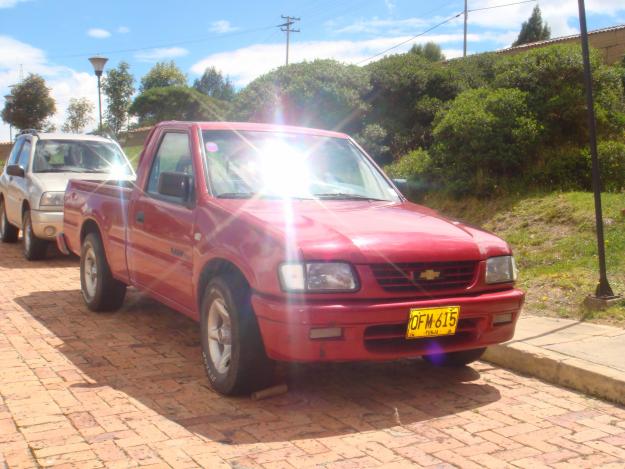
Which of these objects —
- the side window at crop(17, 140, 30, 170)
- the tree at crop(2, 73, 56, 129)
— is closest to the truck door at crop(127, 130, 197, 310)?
the side window at crop(17, 140, 30, 170)

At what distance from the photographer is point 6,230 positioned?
1284 cm

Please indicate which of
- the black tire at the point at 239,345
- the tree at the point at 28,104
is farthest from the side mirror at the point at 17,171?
the tree at the point at 28,104

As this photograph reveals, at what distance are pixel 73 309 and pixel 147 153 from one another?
208 cm

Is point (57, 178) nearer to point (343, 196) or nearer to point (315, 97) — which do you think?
point (343, 196)

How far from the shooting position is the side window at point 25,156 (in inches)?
453

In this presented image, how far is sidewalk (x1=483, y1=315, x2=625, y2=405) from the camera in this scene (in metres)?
4.95

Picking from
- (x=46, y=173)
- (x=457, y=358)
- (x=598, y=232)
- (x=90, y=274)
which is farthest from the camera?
(x=46, y=173)

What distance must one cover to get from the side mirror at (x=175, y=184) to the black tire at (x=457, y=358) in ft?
7.11

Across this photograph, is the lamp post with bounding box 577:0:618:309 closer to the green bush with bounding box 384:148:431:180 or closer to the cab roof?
the cab roof

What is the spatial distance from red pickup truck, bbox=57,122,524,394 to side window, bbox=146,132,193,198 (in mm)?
20

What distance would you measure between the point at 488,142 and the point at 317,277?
779 cm

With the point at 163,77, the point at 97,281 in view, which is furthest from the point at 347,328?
the point at 163,77

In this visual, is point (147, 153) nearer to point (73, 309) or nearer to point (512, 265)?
point (73, 309)

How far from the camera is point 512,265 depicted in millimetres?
4938
